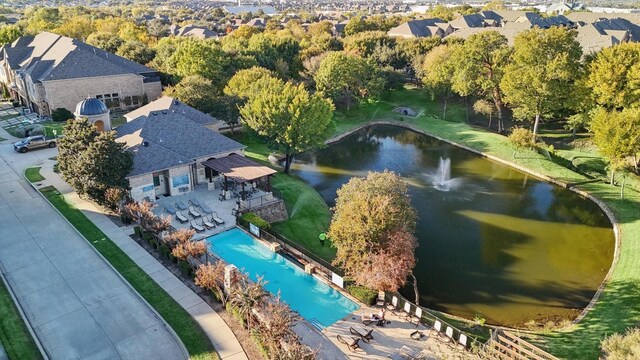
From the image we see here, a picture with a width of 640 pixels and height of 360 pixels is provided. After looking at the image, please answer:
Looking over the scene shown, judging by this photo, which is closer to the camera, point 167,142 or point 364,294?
point 364,294

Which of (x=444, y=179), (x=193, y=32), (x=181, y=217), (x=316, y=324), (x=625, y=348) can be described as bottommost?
(x=444, y=179)

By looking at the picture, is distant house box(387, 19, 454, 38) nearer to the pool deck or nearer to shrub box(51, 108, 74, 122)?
shrub box(51, 108, 74, 122)

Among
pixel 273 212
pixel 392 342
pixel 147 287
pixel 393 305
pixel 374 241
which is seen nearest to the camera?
pixel 392 342

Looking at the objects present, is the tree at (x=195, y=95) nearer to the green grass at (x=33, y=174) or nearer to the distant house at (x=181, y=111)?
the distant house at (x=181, y=111)

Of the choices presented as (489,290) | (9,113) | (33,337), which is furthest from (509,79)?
(9,113)

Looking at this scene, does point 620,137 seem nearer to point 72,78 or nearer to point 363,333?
point 363,333

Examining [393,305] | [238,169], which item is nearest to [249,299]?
[393,305]

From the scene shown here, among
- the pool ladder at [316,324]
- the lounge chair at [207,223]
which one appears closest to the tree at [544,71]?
the lounge chair at [207,223]
